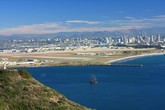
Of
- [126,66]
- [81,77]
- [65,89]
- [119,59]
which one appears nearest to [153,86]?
[65,89]

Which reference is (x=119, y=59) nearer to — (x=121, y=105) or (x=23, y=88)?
(x=121, y=105)

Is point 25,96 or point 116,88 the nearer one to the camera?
point 25,96

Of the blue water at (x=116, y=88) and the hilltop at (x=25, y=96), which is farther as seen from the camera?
the blue water at (x=116, y=88)

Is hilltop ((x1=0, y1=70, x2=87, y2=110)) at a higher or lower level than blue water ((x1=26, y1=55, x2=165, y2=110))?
higher

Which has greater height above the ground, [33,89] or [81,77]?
[33,89]

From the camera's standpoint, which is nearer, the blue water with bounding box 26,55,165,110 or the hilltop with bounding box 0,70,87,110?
the hilltop with bounding box 0,70,87,110
